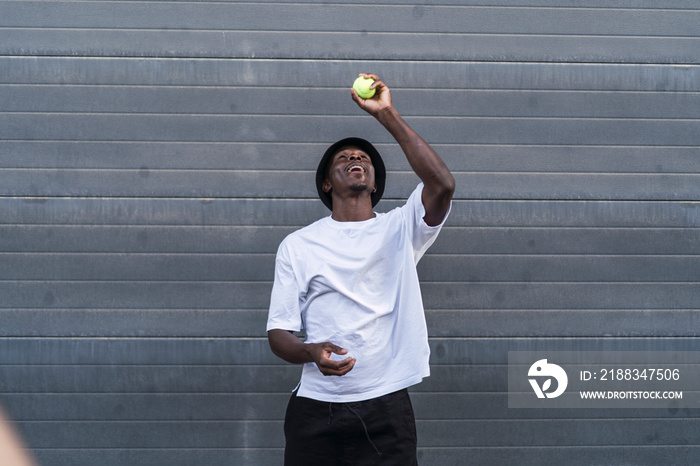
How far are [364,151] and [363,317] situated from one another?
0.81 meters

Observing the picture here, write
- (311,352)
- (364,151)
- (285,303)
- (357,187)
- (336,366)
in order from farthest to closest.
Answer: (364,151) < (357,187) < (285,303) < (311,352) < (336,366)

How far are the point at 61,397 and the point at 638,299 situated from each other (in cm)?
312

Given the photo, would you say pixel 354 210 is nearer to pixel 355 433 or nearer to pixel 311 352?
pixel 311 352

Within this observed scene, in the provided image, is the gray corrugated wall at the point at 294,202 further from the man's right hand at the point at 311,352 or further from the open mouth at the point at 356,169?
the man's right hand at the point at 311,352

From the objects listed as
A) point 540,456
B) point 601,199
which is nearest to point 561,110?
point 601,199

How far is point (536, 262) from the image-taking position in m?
3.74

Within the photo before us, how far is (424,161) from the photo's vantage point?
2.67 metres

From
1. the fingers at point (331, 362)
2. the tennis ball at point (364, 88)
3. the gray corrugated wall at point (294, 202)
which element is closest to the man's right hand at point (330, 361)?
the fingers at point (331, 362)

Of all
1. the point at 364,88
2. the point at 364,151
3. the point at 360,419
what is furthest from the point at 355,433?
the point at 364,88

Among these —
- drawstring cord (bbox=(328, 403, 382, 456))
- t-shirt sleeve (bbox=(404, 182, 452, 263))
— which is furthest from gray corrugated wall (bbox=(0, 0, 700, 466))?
drawstring cord (bbox=(328, 403, 382, 456))

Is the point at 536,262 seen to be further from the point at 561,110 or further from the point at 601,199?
the point at 561,110

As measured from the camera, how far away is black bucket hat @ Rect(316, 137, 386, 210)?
10.4 ft

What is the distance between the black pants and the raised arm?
0.77 m

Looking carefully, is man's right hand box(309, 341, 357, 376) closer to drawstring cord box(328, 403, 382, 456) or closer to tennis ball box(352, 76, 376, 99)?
drawstring cord box(328, 403, 382, 456)
